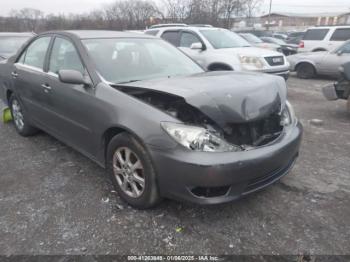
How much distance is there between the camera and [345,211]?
9.31 ft

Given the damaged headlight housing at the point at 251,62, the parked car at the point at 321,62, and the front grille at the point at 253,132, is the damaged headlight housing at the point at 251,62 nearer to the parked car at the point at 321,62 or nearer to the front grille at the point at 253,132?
the parked car at the point at 321,62

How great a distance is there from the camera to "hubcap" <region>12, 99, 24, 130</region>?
4832mm

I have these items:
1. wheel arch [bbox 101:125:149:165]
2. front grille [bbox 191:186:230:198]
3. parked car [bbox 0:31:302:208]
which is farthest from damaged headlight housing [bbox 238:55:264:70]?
front grille [bbox 191:186:230:198]

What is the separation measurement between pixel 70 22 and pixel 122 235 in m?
34.9

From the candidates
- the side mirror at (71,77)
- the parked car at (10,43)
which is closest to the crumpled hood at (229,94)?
the side mirror at (71,77)

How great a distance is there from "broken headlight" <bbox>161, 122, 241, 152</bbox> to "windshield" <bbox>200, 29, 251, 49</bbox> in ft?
19.0

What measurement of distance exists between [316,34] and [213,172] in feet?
42.2

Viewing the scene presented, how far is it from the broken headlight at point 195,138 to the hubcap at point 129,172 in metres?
0.46

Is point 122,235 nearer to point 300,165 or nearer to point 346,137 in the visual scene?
point 300,165

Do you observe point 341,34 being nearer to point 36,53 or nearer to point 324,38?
point 324,38

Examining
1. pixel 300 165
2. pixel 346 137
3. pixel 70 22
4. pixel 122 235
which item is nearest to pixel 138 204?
pixel 122 235

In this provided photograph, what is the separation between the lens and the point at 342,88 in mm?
5902

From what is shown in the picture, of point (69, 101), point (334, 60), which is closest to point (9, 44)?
point (69, 101)

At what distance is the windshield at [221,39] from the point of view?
7.95 meters
